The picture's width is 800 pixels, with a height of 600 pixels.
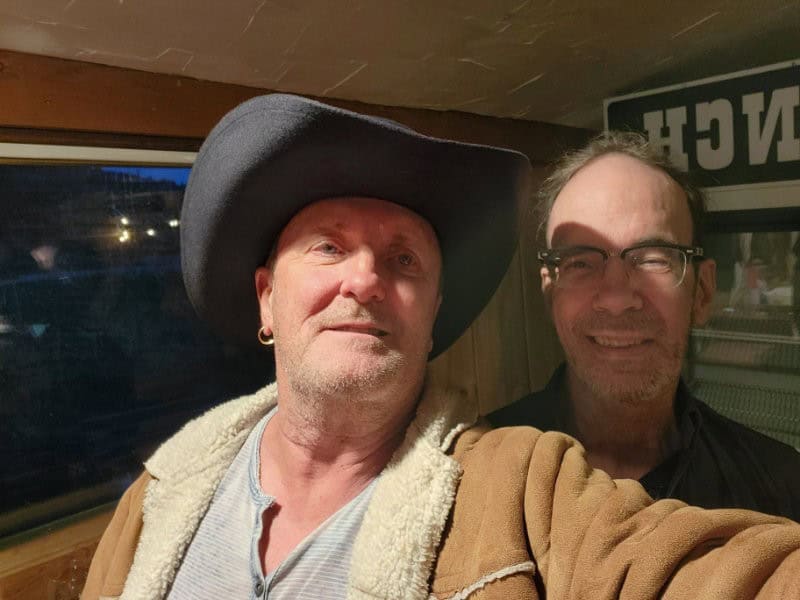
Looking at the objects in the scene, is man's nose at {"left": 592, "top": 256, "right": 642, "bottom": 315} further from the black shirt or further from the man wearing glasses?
the black shirt

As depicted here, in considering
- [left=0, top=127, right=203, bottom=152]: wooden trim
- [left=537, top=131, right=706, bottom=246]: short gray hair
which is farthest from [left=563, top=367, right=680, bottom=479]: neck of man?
[left=0, top=127, right=203, bottom=152]: wooden trim

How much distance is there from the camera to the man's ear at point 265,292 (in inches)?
34.6

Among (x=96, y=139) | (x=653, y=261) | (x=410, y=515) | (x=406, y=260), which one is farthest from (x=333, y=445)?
(x=96, y=139)

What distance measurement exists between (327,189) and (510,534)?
478 mm

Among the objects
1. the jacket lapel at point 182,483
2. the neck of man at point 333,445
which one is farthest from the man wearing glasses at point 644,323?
the jacket lapel at point 182,483

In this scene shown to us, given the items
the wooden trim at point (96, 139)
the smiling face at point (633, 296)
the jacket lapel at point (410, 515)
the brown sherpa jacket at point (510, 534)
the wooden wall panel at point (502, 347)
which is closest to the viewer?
the brown sherpa jacket at point (510, 534)

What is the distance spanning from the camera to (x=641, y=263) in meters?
0.75

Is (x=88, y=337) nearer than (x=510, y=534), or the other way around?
(x=510, y=534)

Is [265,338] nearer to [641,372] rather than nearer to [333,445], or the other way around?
[333,445]

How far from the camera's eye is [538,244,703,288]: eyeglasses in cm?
75

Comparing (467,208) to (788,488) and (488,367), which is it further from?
(788,488)

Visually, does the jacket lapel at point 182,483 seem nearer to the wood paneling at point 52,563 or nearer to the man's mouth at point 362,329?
the wood paneling at point 52,563

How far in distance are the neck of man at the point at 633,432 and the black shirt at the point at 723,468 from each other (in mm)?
12

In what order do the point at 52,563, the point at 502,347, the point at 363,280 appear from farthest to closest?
the point at 502,347 → the point at 52,563 → the point at 363,280
